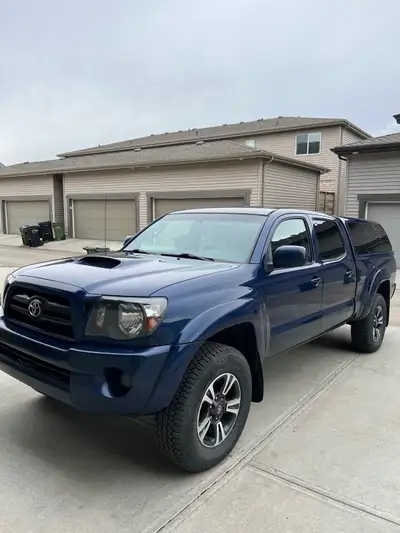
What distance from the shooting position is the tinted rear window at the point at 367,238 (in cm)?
505

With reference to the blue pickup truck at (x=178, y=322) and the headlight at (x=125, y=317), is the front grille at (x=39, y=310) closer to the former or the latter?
the blue pickup truck at (x=178, y=322)

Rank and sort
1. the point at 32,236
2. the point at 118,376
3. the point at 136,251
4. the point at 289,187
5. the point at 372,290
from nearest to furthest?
the point at 118,376
the point at 136,251
the point at 372,290
the point at 289,187
the point at 32,236

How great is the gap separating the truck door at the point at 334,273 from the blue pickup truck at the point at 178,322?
138mm

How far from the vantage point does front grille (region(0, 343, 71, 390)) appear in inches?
102

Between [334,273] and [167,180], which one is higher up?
[167,180]

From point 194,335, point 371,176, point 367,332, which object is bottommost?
point 367,332

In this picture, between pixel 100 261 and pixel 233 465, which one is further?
pixel 100 261

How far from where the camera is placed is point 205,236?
12.6 ft

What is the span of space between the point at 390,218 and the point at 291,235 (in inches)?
489

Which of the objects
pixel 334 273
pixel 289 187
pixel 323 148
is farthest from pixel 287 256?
pixel 323 148

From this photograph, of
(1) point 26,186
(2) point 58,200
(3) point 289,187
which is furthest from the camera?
(1) point 26,186

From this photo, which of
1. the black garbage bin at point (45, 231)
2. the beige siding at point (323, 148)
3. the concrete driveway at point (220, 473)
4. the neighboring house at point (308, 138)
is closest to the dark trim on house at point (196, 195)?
the black garbage bin at point (45, 231)

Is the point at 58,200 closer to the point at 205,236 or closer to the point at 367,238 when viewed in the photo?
the point at 367,238

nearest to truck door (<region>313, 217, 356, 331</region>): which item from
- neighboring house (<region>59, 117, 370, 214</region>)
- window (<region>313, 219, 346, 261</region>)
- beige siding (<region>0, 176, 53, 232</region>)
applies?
→ window (<region>313, 219, 346, 261</region>)
